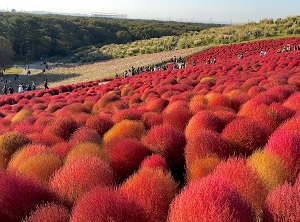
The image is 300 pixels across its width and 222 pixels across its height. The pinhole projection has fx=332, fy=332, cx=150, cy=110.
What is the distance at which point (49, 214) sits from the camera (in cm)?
265

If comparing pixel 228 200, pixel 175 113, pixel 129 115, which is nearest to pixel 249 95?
pixel 175 113

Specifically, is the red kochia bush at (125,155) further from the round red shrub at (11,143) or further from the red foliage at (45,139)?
the round red shrub at (11,143)

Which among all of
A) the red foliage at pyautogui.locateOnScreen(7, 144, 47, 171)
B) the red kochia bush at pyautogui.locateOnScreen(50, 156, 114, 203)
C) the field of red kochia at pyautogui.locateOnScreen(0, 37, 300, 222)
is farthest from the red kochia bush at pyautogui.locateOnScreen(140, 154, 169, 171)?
the red foliage at pyautogui.locateOnScreen(7, 144, 47, 171)

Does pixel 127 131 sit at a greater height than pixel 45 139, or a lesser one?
greater

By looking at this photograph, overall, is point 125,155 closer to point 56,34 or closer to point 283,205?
point 283,205

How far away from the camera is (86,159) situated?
3.62 m

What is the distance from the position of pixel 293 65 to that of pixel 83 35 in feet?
285

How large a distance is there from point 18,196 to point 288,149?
2716mm

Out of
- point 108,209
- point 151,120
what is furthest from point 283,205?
point 151,120

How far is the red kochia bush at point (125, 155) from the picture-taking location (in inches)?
157

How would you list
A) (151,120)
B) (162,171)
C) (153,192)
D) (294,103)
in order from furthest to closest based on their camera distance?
1. (151,120)
2. (294,103)
3. (162,171)
4. (153,192)

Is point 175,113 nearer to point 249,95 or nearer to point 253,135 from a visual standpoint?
point 253,135

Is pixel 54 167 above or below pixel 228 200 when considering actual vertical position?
below

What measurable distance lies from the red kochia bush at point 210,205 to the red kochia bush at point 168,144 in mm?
2013
